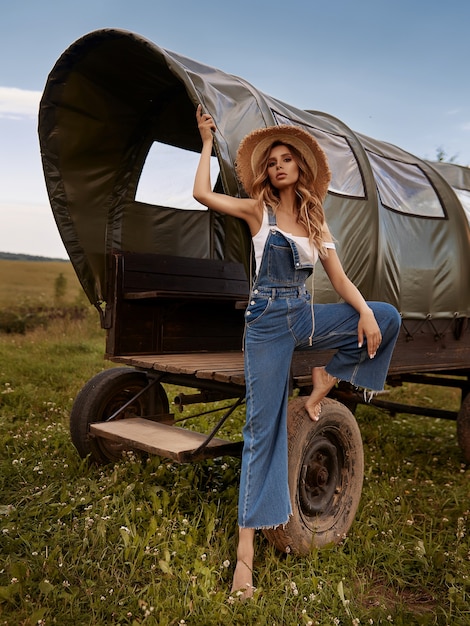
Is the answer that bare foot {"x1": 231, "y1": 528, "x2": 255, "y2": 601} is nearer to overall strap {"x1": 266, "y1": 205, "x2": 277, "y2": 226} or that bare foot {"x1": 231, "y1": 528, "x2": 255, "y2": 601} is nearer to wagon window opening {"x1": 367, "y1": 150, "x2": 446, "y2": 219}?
overall strap {"x1": 266, "y1": 205, "x2": 277, "y2": 226}

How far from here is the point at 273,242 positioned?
3.16m

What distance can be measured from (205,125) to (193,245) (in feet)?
6.86

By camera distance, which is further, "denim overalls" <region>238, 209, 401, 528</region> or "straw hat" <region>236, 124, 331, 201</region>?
"straw hat" <region>236, 124, 331, 201</region>

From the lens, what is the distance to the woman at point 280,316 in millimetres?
3105

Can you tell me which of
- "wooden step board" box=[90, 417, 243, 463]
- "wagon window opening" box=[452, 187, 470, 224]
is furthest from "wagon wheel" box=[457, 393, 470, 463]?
"wooden step board" box=[90, 417, 243, 463]

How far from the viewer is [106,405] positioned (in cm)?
458

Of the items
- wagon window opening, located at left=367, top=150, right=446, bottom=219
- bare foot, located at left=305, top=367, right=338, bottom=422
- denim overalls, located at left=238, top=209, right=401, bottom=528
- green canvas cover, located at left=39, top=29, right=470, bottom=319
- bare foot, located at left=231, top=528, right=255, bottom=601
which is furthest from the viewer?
wagon window opening, located at left=367, top=150, right=446, bottom=219

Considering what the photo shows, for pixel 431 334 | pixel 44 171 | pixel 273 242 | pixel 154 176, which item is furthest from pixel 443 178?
pixel 44 171

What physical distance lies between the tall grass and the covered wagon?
1.04ft

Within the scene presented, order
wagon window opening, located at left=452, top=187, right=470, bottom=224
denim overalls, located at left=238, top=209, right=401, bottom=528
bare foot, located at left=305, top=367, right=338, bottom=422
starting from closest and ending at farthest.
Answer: denim overalls, located at left=238, top=209, right=401, bottom=528 < bare foot, located at left=305, top=367, right=338, bottom=422 < wagon window opening, located at left=452, top=187, right=470, bottom=224

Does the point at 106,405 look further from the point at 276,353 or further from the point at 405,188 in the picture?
the point at 405,188

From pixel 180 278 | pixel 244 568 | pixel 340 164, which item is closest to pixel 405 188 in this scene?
pixel 340 164

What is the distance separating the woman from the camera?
3105 mm

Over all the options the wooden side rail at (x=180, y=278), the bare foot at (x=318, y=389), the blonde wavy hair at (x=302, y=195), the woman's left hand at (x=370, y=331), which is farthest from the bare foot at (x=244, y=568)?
the wooden side rail at (x=180, y=278)
